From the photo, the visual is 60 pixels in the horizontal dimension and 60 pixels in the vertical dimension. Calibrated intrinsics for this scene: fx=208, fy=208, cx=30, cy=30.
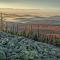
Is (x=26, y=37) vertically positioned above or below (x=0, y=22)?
below

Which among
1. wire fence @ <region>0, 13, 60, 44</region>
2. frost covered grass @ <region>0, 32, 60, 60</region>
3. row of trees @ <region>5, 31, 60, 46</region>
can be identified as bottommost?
frost covered grass @ <region>0, 32, 60, 60</region>

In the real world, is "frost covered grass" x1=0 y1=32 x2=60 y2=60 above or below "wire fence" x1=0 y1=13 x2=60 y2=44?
below

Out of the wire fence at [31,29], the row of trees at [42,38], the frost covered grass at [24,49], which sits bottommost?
the frost covered grass at [24,49]

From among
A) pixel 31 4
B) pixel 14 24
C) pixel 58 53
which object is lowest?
pixel 58 53

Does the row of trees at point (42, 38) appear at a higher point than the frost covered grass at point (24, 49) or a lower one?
higher

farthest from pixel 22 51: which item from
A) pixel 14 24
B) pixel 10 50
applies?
pixel 14 24

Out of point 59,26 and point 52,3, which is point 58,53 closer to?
point 59,26

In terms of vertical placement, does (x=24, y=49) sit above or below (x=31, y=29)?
below

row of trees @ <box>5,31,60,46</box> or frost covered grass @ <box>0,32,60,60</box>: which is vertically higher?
row of trees @ <box>5,31,60,46</box>
